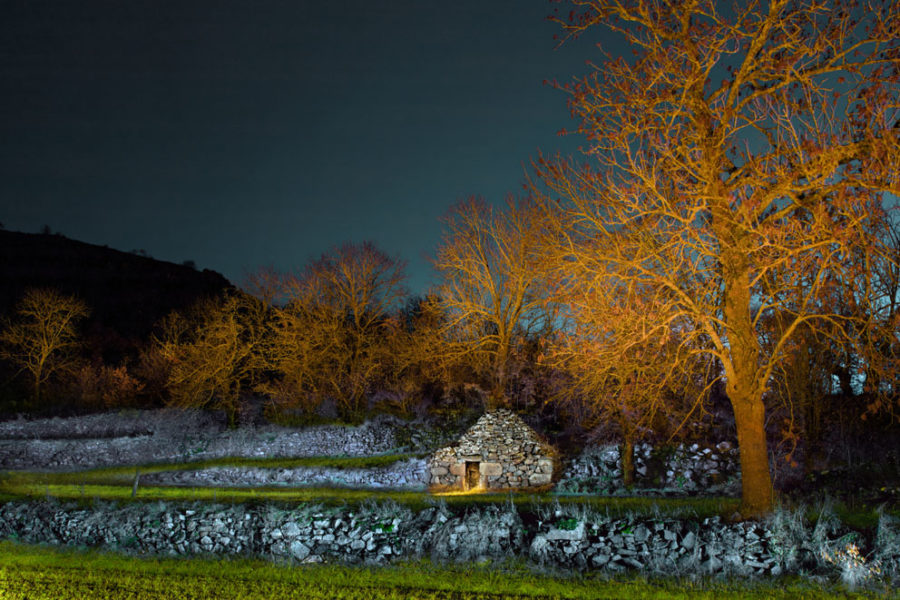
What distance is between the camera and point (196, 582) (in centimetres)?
912

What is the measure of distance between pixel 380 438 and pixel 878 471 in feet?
63.6

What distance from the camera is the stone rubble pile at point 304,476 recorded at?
2091cm

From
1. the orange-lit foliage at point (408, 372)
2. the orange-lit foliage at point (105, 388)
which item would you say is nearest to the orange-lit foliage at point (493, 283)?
the orange-lit foliage at point (408, 372)

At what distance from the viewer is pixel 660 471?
19.4 meters

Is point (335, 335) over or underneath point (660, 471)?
over

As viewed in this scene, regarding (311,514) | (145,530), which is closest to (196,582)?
(311,514)

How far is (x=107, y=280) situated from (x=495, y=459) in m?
85.3

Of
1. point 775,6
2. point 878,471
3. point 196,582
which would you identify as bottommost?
point 196,582

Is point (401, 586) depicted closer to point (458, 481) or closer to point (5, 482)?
point (458, 481)

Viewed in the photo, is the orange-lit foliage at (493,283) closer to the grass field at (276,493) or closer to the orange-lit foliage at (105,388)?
the grass field at (276,493)

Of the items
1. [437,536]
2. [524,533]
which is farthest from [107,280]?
[524,533]

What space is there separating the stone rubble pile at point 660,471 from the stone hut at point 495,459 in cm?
106

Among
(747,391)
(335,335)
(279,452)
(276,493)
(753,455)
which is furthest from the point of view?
(335,335)

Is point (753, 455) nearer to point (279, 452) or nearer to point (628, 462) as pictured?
point (628, 462)
